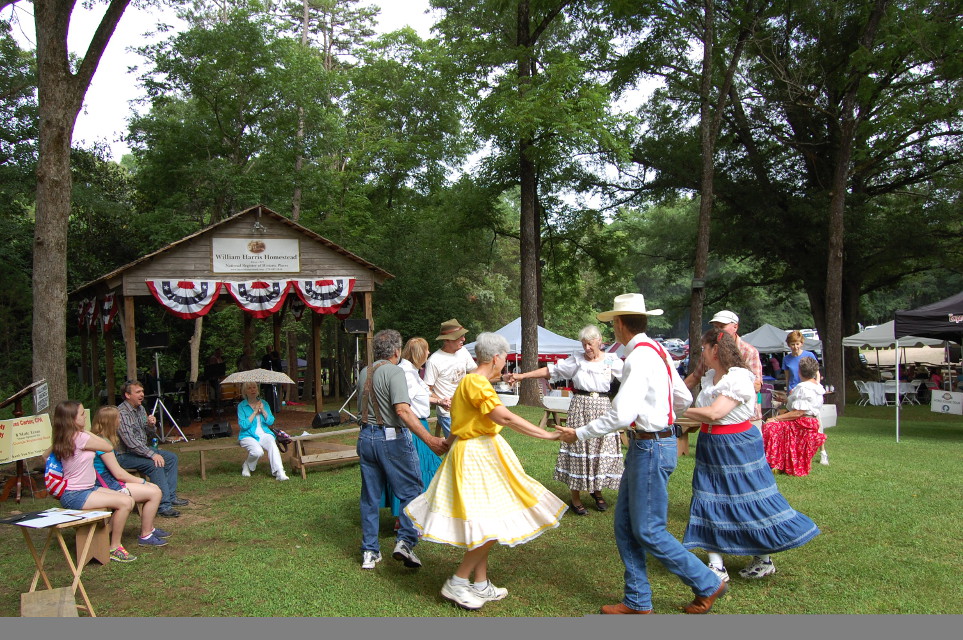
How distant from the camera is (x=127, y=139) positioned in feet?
69.1

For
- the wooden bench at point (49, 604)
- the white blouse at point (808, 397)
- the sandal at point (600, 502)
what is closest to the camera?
the wooden bench at point (49, 604)

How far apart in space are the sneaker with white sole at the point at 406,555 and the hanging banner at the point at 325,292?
930 cm

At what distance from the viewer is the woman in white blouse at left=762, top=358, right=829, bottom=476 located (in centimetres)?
786

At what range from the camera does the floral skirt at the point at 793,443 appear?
7.88 meters

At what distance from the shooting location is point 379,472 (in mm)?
5176

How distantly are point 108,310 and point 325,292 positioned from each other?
417 cm

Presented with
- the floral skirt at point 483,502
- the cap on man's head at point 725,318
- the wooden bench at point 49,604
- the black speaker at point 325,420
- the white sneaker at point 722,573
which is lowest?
the black speaker at point 325,420

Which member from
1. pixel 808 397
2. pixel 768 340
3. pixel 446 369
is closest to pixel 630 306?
pixel 446 369

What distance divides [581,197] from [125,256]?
14.7 m

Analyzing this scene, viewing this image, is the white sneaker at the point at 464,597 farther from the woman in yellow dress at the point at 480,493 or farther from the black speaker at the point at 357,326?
the black speaker at the point at 357,326

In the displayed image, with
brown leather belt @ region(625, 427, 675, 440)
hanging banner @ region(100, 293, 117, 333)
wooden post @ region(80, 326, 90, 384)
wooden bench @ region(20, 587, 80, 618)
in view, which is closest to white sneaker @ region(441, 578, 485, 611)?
brown leather belt @ region(625, 427, 675, 440)

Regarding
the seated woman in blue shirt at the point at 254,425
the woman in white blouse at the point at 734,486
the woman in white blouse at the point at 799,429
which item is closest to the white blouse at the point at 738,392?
the woman in white blouse at the point at 734,486

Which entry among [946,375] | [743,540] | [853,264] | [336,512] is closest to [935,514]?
[743,540]

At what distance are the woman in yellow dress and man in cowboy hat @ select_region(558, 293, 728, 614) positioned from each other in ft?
1.38
